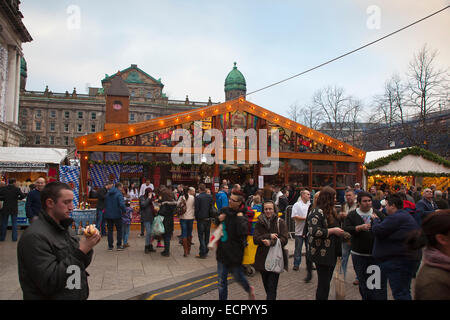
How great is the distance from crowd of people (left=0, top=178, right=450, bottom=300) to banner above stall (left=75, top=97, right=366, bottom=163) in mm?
3491

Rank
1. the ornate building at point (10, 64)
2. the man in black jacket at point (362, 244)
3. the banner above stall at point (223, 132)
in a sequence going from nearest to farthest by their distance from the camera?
1. the man in black jacket at point (362, 244)
2. the banner above stall at point (223, 132)
3. the ornate building at point (10, 64)

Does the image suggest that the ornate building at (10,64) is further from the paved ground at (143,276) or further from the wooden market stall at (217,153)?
the paved ground at (143,276)

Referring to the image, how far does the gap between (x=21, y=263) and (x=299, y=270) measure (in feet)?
20.9

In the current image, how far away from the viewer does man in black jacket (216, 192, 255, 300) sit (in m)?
4.68

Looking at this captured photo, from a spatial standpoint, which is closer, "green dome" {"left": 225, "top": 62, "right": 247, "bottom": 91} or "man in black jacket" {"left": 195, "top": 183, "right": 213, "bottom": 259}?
"man in black jacket" {"left": 195, "top": 183, "right": 213, "bottom": 259}

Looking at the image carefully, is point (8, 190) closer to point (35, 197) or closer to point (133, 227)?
point (35, 197)

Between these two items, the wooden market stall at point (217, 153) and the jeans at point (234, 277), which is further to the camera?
the wooden market stall at point (217, 153)

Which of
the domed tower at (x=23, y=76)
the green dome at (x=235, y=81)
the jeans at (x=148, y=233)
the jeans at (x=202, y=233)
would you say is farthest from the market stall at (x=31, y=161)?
the green dome at (x=235, y=81)

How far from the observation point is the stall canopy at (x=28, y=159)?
15.3 metres

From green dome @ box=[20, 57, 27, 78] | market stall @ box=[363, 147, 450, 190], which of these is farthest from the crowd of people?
green dome @ box=[20, 57, 27, 78]

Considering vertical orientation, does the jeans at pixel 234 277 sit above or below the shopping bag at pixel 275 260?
below

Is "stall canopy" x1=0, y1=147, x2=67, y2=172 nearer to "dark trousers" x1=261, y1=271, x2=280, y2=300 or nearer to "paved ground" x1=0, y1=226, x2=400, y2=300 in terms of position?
"paved ground" x1=0, y1=226, x2=400, y2=300

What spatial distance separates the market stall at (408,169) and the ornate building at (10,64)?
35438mm

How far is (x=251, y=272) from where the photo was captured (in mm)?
7125
